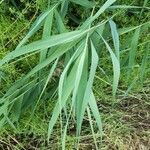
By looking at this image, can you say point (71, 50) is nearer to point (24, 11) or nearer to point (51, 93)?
point (51, 93)

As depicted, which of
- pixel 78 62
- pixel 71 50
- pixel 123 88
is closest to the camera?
pixel 78 62

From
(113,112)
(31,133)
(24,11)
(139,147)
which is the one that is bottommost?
(139,147)

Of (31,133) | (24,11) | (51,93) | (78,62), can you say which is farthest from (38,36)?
(78,62)

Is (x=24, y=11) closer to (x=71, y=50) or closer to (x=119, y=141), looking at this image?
(x=71, y=50)

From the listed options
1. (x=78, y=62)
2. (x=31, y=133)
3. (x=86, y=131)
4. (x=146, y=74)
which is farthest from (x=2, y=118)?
(x=146, y=74)

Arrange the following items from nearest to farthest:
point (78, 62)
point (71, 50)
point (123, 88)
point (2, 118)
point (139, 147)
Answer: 1. point (78, 62)
2. point (71, 50)
3. point (2, 118)
4. point (139, 147)
5. point (123, 88)

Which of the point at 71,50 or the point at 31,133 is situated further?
the point at 31,133

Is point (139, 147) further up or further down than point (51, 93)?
further down
